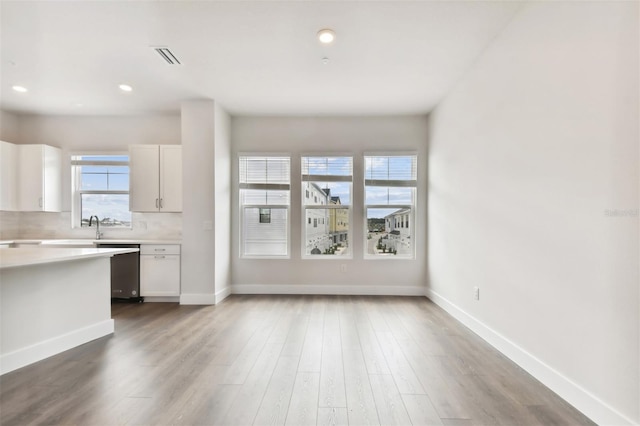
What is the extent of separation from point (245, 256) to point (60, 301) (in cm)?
243

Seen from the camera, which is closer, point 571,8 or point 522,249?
point 571,8

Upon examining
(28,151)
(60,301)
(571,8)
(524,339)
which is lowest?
(524,339)

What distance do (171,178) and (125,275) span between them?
1576 millimetres

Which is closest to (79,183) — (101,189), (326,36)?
(101,189)

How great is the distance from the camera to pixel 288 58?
121 inches

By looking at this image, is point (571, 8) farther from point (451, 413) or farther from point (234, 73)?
point (234, 73)

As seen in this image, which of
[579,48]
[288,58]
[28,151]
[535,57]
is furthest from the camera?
[28,151]

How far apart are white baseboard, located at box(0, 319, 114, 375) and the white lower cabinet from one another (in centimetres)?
114

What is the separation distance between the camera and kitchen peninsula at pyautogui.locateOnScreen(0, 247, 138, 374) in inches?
93.1

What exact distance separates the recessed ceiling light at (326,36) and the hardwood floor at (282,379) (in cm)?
287

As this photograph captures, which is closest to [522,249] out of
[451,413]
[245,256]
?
[451,413]

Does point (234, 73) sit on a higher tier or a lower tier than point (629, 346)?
higher

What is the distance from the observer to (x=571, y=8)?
1936 millimetres

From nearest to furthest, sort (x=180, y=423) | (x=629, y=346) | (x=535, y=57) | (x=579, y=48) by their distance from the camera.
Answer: (x=629, y=346) < (x=180, y=423) < (x=579, y=48) < (x=535, y=57)
